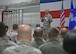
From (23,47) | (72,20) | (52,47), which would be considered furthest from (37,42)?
(72,20)

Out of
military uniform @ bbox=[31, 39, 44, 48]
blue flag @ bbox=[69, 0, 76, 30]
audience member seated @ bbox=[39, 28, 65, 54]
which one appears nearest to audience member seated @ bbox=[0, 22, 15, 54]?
audience member seated @ bbox=[39, 28, 65, 54]

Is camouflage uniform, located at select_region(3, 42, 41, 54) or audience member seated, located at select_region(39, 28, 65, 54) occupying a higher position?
camouflage uniform, located at select_region(3, 42, 41, 54)

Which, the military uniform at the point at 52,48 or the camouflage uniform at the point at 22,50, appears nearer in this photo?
the camouflage uniform at the point at 22,50

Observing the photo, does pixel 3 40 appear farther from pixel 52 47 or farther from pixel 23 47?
pixel 23 47

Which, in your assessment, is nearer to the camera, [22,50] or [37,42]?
[22,50]

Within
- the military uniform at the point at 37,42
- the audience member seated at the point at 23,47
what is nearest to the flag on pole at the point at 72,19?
the military uniform at the point at 37,42

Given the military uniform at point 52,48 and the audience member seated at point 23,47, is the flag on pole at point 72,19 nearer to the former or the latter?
the military uniform at point 52,48

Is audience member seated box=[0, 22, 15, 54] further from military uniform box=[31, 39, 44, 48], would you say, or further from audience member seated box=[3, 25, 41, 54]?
audience member seated box=[3, 25, 41, 54]

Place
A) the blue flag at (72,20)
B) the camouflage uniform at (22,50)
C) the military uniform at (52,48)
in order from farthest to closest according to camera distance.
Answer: the blue flag at (72,20)
the military uniform at (52,48)
the camouflage uniform at (22,50)

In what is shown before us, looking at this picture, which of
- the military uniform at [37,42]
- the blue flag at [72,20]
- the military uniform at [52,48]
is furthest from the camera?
the blue flag at [72,20]

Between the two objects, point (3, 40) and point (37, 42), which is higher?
point (3, 40)

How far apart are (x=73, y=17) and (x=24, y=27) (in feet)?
24.6

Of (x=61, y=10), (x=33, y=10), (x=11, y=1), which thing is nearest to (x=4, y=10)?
(x=11, y=1)

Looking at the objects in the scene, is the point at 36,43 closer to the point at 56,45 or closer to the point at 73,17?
the point at 56,45
